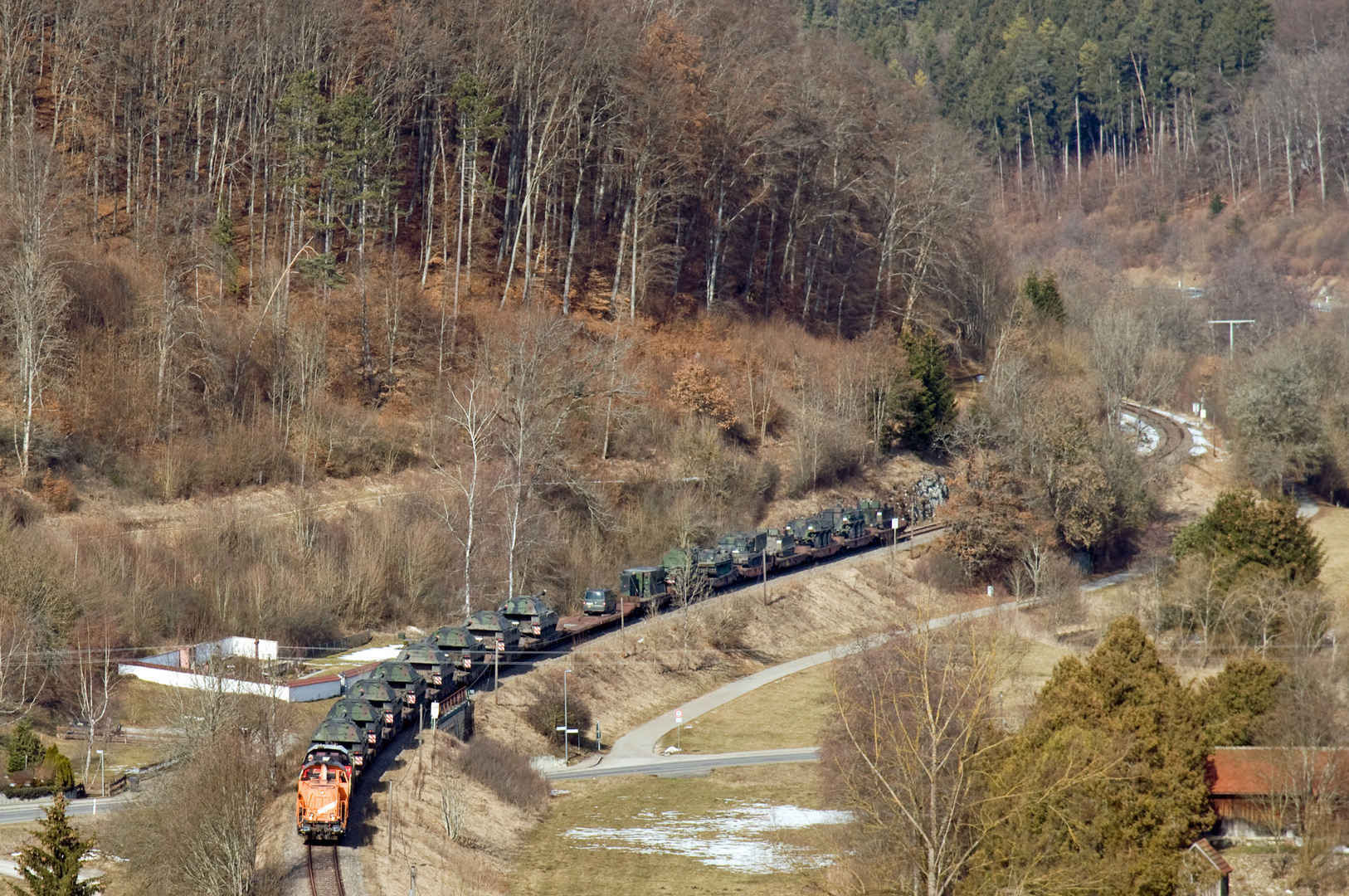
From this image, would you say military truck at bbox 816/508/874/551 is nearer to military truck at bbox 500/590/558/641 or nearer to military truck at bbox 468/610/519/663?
military truck at bbox 500/590/558/641

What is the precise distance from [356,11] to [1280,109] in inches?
4825

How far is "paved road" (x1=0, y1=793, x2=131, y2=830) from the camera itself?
156 ft

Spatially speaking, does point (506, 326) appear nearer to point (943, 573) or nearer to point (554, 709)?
point (943, 573)

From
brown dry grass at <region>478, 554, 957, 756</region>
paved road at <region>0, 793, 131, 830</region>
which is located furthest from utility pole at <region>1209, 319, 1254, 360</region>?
paved road at <region>0, 793, 131, 830</region>

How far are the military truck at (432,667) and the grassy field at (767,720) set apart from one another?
398 inches

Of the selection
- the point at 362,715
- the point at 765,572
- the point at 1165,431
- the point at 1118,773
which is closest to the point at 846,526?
the point at 765,572

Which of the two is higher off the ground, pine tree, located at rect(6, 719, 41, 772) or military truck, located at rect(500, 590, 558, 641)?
military truck, located at rect(500, 590, 558, 641)

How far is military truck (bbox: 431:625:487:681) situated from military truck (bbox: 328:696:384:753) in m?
9.41

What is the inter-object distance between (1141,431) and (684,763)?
60716mm

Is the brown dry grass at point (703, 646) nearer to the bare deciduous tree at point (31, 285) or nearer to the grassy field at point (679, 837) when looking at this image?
the grassy field at point (679, 837)

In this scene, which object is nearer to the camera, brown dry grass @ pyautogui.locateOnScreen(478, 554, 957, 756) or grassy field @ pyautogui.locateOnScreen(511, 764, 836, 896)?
grassy field @ pyautogui.locateOnScreen(511, 764, 836, 896)

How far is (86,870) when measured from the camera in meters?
42.9

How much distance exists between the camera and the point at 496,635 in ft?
213

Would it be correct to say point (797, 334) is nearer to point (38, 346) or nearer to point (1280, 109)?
point (38, 346)
